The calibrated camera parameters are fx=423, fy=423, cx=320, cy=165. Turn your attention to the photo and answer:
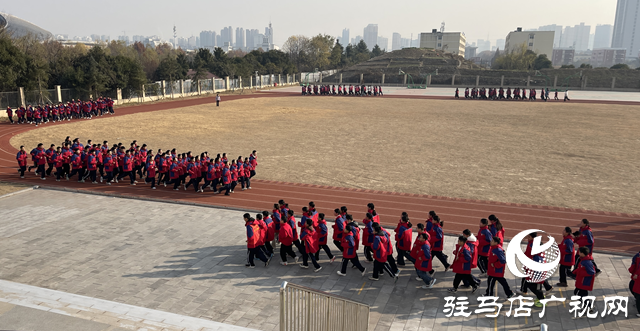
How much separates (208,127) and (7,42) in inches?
764

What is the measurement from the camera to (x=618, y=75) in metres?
74.9

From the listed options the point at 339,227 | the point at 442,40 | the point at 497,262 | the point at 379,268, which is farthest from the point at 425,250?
the point at 442,40

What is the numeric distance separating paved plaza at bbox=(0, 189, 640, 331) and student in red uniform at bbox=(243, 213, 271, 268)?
0.27 m

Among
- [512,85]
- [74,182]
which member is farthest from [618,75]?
[74,182]

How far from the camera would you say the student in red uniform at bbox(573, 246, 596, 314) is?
755 cm

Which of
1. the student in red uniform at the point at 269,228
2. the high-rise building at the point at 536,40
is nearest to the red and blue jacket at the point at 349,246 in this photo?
the student in red uniform at the point at 269,228

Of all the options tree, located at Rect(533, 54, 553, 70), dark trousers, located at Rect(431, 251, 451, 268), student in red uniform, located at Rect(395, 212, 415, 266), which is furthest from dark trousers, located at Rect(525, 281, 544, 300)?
tree, located at Rect(533, 54, 553, 70)

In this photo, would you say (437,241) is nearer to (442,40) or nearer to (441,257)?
(441,257)

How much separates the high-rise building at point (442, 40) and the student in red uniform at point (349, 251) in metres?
164

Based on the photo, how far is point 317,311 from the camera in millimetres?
5594

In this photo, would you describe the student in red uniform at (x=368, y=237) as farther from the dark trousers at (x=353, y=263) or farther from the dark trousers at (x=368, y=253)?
the dark trousers at (x=353, y=263)

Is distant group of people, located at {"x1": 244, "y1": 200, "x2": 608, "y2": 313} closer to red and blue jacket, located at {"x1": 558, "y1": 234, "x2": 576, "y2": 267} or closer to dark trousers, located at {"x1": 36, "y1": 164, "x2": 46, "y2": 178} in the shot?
red and blue jacket, located at {"x1": 558, "y1": 234, "x2": 576, "y2": 267}

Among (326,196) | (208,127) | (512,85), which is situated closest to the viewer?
(326,196)

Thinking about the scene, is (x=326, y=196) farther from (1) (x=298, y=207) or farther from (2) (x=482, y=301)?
(2) (x=482, y=301)
